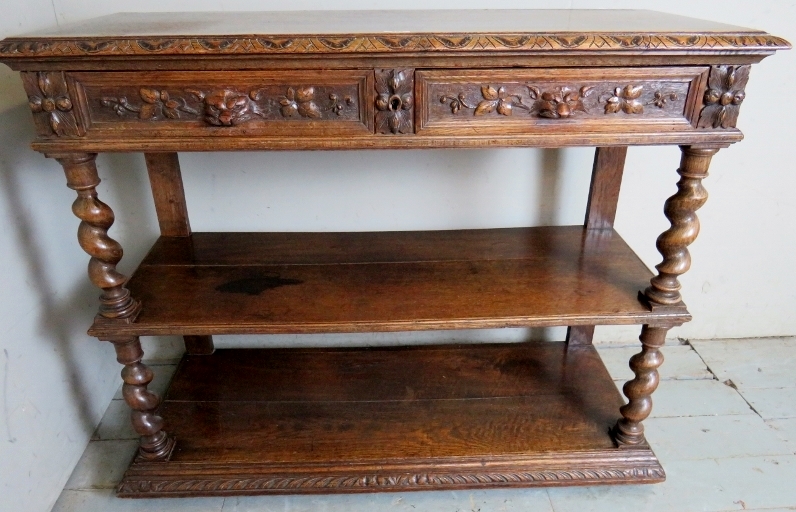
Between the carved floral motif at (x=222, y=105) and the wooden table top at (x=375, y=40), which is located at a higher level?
the wooden table top at (x=375, y=40)

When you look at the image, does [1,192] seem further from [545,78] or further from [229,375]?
[545,78]

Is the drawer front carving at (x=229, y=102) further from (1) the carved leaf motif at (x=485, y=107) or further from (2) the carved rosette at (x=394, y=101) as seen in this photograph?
(1) the carved leaf motif at (x=485, y=107)

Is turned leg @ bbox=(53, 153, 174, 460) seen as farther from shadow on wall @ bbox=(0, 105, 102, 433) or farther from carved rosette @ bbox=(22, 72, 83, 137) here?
shadow on wall @ bbox=(0, 105, 102, 433)

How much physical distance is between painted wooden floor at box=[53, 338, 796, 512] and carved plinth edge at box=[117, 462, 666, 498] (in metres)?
0.06

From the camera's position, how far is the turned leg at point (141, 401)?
1539mm

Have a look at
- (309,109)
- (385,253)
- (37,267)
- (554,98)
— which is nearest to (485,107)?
(554,98)

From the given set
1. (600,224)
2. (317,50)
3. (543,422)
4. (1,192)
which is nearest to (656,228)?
(600,224)

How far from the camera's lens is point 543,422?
180 centimetres

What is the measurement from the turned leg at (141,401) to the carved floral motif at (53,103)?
1.76 ft

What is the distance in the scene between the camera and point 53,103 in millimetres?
1223

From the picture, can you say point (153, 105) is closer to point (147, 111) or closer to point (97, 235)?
point (147, 111)

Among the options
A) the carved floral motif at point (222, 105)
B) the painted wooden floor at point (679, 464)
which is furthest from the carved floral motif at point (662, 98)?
the painted wooden floor at point (679, 464)

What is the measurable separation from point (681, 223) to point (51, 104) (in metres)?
1.44

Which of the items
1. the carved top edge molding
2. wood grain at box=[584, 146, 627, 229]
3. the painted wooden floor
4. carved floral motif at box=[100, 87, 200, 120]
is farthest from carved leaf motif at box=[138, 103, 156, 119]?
wood grain at box=[584, 146, 627, 229]
